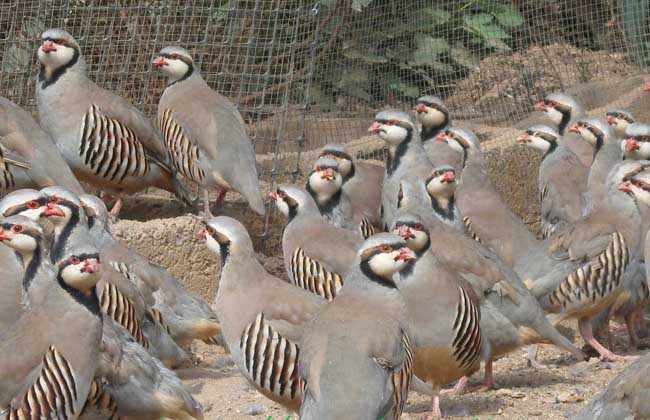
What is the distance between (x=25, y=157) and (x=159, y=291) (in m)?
1.72

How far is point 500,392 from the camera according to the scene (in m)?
7.50

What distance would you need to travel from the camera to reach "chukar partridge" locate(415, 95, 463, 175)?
396 inches

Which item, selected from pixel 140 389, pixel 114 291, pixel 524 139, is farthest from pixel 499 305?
pixel 524 139

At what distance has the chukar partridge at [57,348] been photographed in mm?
5879

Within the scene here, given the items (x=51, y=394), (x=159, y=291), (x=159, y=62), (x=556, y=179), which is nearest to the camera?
(x=51, y=394)

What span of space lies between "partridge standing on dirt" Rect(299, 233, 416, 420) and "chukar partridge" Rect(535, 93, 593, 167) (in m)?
4.59

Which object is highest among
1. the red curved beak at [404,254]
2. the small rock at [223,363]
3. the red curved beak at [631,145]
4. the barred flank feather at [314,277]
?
the red curved beak at [404,254]

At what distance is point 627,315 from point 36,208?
3780 millimetres

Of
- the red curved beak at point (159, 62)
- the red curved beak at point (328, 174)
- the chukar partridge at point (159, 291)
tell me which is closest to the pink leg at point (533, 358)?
the red curved beak at point (328, 174)

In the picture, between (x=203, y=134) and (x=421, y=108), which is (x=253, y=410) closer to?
(x=203, y=134)

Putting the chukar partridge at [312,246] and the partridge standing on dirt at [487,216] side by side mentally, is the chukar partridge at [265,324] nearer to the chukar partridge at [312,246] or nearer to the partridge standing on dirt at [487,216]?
the chukar partridge at [312,246]

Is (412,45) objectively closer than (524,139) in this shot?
No

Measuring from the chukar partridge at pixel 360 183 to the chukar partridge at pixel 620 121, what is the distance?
188cm

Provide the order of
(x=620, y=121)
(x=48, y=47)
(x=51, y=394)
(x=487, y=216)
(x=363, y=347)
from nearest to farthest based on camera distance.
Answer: (x=363, y=347) < (x=51, y=394) < (x=487, y=216) < (x=48, y=47) < (x=620, y=121)
